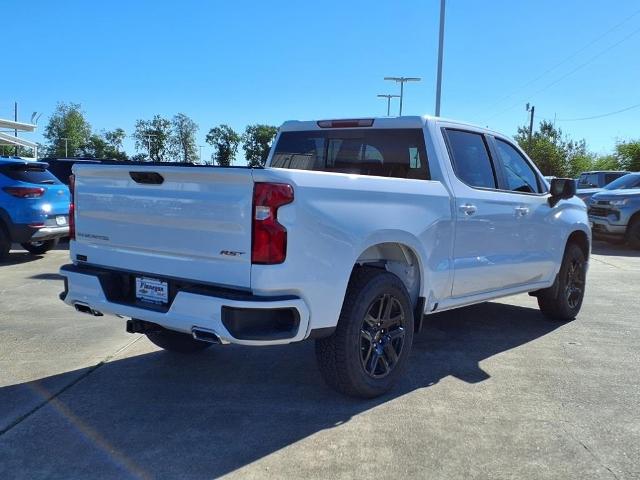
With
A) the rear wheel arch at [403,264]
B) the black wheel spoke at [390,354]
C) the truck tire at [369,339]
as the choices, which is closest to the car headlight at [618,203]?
the rear wheel arch at [403,264]

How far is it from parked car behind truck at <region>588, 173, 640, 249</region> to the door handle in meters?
10.7

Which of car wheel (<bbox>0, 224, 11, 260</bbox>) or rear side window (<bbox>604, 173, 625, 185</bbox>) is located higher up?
rear side window (<bbox>604, 173, 625, 185</bbox>)

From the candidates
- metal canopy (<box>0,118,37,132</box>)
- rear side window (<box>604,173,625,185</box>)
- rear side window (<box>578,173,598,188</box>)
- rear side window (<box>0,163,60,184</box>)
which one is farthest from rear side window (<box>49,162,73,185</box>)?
metal canopy (<box>0,118,37,132</box>)

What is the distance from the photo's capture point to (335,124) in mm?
5117

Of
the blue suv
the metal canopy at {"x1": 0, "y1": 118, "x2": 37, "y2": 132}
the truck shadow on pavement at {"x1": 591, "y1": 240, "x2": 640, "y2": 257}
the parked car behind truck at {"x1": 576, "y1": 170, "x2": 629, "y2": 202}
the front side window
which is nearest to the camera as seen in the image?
the front side window

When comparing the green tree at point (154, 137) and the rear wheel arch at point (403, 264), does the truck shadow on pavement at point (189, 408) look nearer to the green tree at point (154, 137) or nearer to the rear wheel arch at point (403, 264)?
the rear wheel arch at point (403, 264)

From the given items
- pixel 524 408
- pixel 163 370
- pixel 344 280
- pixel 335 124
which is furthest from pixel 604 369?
pixel 163 370

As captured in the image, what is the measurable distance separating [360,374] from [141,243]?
5.37 feet

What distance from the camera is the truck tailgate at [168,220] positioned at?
3.26 metres

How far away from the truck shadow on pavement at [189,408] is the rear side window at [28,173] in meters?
5.96

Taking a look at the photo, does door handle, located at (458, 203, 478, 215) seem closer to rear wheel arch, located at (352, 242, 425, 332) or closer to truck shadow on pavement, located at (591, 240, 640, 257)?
rear wheel arch, located at (352, 242, 425, 332)

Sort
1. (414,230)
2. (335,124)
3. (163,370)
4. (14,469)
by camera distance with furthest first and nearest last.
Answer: (335,124) → (163,370) → (414,230) → (14,469)

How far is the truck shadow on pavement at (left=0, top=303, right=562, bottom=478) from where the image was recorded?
123 inches

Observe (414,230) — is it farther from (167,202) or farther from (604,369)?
(604,369)
